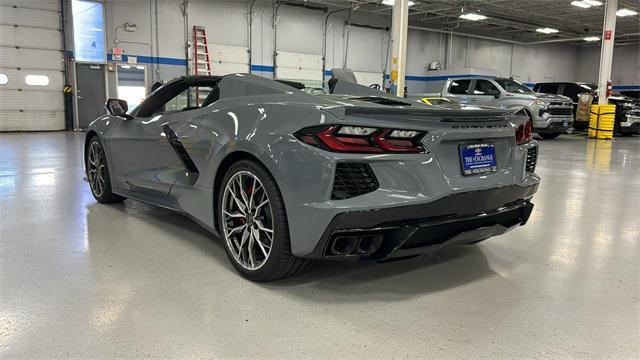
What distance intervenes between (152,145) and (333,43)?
16711 millimetres

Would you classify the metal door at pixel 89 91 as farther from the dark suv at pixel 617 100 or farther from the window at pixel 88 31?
the dark suv at pixel 617 100

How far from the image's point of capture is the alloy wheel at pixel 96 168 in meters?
4.20

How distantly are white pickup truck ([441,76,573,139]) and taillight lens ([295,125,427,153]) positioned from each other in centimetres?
1143

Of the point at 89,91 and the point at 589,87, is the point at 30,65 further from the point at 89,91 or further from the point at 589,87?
the point at 589,87

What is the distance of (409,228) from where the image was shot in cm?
213

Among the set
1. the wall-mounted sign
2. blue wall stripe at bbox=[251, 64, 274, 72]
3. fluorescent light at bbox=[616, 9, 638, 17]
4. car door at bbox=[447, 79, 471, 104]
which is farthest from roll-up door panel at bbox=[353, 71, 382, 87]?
fluorescent light at bbox=[616, 9, 638, 17]

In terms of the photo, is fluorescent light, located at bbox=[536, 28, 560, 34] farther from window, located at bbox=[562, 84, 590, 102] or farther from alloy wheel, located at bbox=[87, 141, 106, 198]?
alloy wheel, located at bbox=[87, 141, 106, 198]

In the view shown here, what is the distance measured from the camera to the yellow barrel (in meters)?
14.4

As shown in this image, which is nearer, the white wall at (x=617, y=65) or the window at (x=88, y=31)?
the window at (x=88, y=31)

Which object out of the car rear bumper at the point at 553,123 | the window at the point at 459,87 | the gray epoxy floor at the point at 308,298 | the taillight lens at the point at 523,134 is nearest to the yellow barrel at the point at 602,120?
the car rear bumper at the point at 553,123

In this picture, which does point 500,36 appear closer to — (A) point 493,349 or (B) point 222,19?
(B) point 222,19

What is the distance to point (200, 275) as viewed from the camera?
8.60 ft

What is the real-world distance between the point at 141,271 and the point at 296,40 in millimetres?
16579

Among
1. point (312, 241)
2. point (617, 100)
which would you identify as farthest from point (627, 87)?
point (312, 241)
